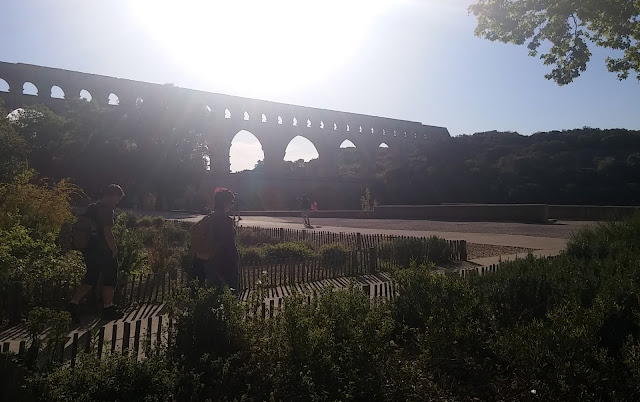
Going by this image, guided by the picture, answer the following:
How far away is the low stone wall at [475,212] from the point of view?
21.4 m

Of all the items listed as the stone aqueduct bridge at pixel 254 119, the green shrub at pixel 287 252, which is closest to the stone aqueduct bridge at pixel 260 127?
the stone aqueduct bridge at pixel 254 119

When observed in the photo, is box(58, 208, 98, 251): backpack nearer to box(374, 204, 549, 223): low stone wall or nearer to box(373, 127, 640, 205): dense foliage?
box(374, 204, 549, 223): low stone wall

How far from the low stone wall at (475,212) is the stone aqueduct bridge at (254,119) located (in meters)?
19.9

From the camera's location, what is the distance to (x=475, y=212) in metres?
23.4

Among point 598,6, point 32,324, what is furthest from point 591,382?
point 598,6

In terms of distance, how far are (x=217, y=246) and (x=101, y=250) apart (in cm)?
133

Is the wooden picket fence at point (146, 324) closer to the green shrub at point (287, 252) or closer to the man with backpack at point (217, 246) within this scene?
the man with backpack at point (217, 246)

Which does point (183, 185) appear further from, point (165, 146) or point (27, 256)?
point (27, 256)

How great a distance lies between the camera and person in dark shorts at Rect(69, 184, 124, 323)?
4.96 meters

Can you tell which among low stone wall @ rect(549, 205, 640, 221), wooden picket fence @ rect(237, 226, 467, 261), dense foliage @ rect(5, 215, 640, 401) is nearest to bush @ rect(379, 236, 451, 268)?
wooden picket fence @ rect(237, 226, 467, 261)

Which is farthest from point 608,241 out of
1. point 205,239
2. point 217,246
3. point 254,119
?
point 254,119

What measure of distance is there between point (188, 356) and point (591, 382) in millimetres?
2389

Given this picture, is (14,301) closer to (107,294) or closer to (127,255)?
(107,294)

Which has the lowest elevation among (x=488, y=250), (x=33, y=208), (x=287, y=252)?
(x=488, y=250)
